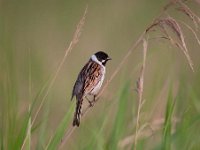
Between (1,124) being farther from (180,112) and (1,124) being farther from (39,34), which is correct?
(39,34)

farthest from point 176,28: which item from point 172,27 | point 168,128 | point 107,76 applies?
point 107,76

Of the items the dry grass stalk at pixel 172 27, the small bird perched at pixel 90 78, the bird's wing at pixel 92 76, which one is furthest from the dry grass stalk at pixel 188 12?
the bird's wing at pixel 92 76

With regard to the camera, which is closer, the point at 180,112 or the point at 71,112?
the point at 71,112

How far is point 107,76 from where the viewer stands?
35.4 feet

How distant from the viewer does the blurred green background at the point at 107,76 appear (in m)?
5.10

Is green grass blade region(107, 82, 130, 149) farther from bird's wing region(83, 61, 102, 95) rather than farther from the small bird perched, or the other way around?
bird's wing region(83, 61, 102, 95)

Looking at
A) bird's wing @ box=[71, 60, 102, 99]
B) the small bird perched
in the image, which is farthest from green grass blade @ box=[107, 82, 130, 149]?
bird's wing @ box=[71, 60, 102, 99]

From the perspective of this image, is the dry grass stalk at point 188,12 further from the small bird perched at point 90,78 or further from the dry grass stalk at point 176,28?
the small bird perched at point 90,78

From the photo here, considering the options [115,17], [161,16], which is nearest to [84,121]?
[161,16]

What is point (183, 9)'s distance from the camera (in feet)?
16.3

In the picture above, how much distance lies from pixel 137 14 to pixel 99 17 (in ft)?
6.62

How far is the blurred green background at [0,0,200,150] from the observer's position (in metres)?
5.10

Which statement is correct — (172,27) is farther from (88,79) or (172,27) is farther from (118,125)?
(88,79)

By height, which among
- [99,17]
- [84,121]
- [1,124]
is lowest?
[99,17]
